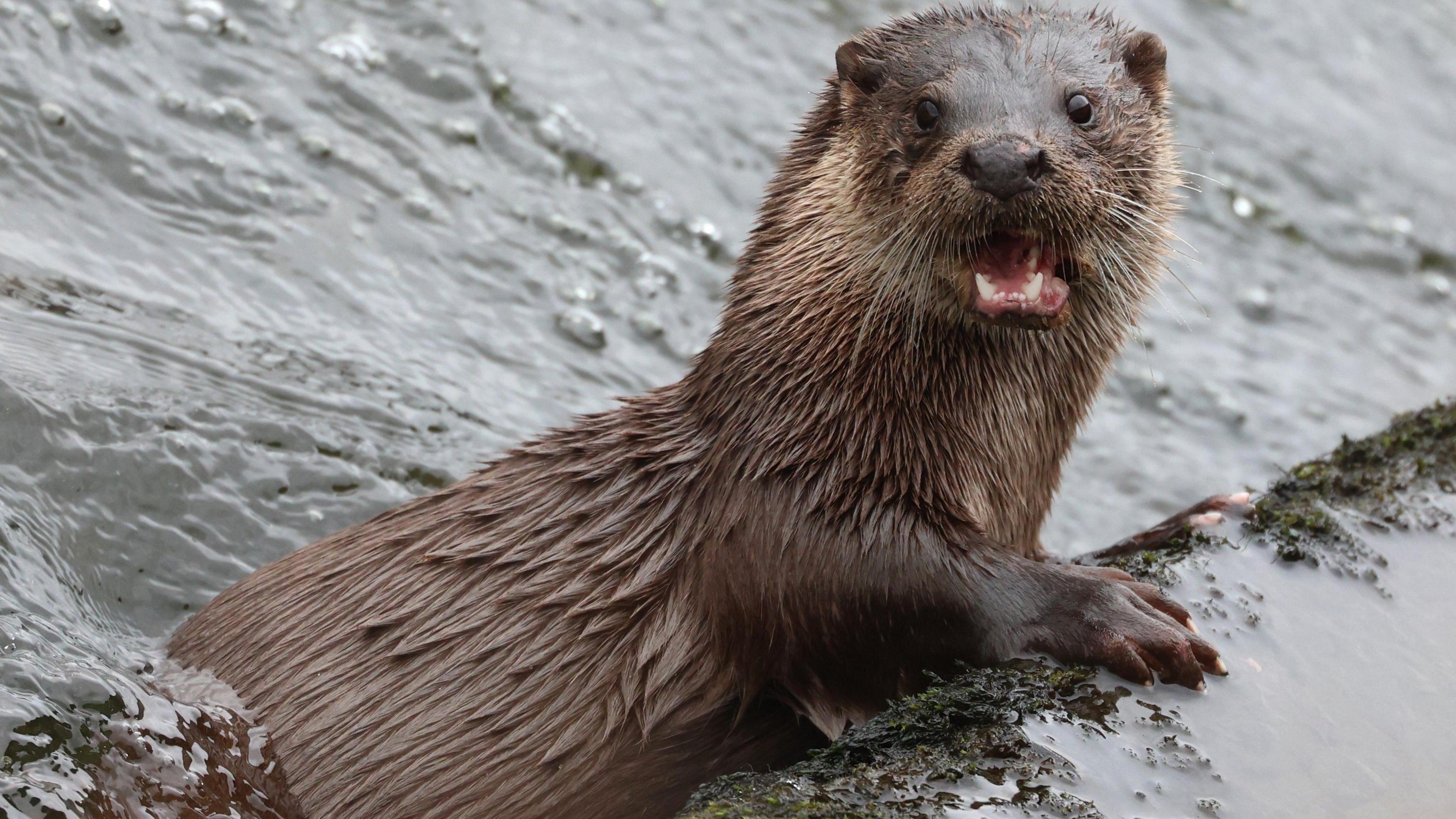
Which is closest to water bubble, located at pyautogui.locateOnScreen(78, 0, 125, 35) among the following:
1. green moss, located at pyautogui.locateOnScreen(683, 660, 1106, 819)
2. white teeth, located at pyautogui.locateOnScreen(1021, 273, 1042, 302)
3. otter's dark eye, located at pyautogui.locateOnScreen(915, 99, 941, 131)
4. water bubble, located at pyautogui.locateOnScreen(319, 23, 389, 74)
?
water bubble, located at pyautogui.locateOnScreen(319, 23, 389, 74)

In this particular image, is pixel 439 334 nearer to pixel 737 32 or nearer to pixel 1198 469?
pixel 737 32

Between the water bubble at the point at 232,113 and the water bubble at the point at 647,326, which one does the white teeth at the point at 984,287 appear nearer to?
the water bubble at the point at 647,326

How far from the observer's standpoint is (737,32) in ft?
22.0

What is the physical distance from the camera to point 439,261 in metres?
5.22

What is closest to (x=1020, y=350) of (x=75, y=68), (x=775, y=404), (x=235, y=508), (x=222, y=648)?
(x=775, y=404)

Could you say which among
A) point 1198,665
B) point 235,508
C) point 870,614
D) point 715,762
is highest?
point 1198,665

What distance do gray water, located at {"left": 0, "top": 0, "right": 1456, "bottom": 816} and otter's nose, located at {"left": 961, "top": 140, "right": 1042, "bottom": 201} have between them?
53cm

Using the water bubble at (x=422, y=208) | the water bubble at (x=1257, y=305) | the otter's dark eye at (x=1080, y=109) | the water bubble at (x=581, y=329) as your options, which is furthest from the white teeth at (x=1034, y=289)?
the water bubble at (x=1257, y=305)

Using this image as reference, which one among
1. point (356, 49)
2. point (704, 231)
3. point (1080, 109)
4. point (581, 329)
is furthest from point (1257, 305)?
point (1080, 109)

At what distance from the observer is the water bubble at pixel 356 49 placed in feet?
18.5

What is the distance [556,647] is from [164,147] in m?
2.93

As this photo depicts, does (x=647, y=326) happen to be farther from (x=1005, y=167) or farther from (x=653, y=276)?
(x=1005, y=167)

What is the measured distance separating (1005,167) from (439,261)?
3.01 metres

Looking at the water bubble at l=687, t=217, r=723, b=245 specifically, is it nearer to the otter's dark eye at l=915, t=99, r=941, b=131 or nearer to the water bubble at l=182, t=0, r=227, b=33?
the water bubble at l=182, t=0, r=227, b=33
